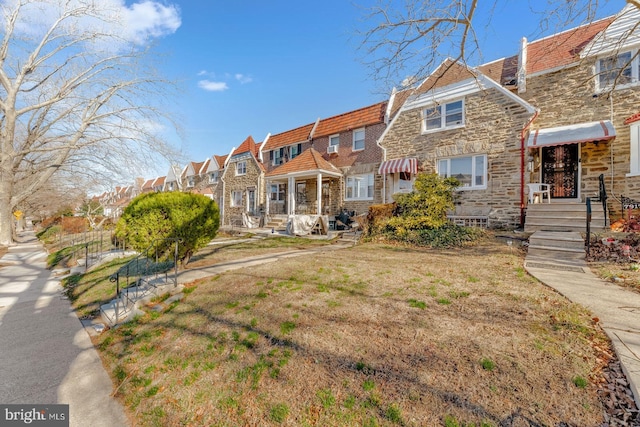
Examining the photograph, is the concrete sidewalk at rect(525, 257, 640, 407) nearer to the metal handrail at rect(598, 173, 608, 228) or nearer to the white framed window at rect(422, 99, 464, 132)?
the metal handrail at rect(598, 173, 608, 228)

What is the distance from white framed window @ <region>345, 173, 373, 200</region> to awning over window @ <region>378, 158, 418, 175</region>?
1908 millimetres

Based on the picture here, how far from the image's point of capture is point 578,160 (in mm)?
11422

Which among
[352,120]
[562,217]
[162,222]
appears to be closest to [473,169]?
[562,217]

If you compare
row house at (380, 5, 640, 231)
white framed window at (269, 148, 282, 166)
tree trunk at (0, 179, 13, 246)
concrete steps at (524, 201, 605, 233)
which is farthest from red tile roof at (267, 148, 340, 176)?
tree trunk at (0, 179, 13, 246)

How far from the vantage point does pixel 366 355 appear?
10.9 ft

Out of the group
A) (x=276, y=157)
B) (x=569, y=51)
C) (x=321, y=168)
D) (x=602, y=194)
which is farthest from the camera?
(x=276, y=157)

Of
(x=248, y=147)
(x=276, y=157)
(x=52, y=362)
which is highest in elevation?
(x=248, y=147)

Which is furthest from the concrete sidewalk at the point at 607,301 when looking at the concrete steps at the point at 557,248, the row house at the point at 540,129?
the row house at the point at 540,129

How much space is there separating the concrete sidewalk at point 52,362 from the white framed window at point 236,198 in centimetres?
1883

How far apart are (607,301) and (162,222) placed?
29.1ft

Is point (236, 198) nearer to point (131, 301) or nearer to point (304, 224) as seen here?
point (304, 224)

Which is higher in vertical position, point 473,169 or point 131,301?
point 473,169

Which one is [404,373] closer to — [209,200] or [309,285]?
[309,285]

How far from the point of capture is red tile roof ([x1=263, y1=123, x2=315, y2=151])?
72.5ft
